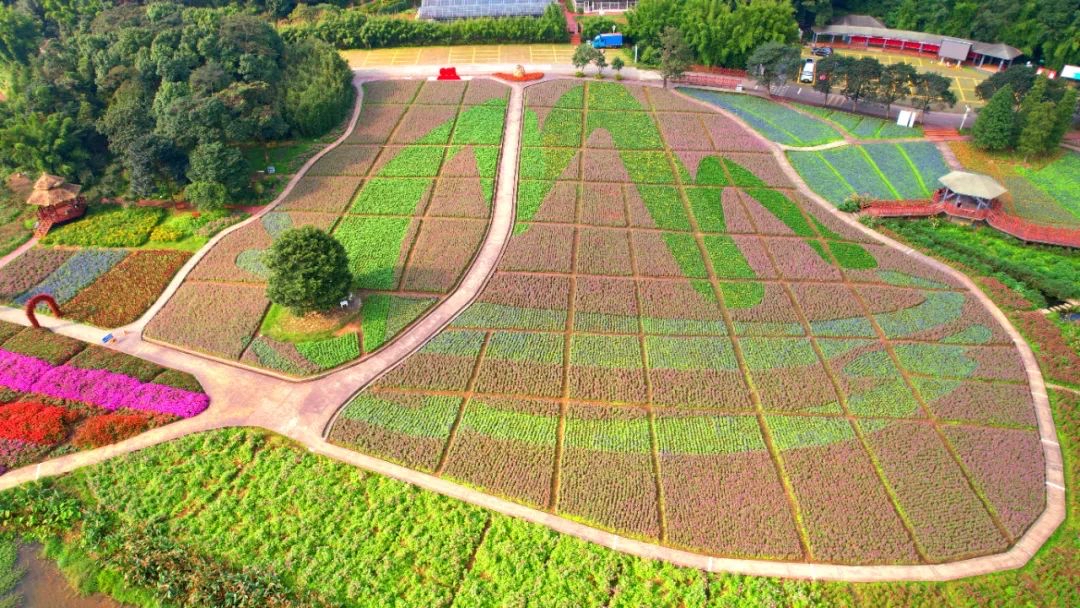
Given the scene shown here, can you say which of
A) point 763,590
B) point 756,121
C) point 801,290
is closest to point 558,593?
point 763,590

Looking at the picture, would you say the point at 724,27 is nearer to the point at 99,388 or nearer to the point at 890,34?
the point at 890,34

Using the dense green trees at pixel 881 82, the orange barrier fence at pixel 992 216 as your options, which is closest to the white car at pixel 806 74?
the dense green trees at pixel 881 82

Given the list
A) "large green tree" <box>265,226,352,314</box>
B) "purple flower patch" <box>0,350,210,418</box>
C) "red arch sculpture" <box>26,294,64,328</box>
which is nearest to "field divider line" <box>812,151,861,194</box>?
"large green tree" <box>265,226,352,314</box>

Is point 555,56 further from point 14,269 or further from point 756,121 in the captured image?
point 14,269

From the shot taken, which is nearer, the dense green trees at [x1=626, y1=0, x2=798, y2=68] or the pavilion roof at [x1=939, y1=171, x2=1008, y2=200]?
the pavilion roof at [x1=939, y1=171, x2=1008, y2=200]

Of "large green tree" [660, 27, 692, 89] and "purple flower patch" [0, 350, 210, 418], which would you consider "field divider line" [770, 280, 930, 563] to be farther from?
"large green tree" [660, 27, 692, 89]

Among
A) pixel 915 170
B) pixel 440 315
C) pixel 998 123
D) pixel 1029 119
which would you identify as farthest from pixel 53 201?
pixel 1029 119
